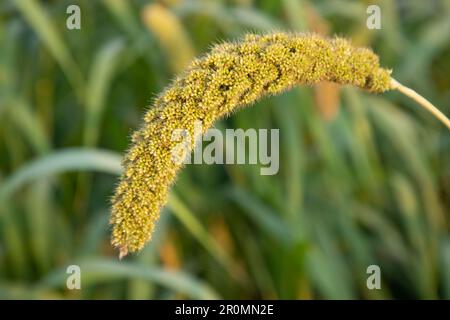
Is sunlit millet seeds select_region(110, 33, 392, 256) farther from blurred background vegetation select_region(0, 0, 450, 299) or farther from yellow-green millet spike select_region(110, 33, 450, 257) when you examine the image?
blurred background vegetation select_region(0, 0, 450, 299)

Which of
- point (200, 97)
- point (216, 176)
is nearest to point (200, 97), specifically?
point (200, 97)

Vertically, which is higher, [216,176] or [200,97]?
[216,176]

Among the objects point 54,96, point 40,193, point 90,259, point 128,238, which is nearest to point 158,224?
point 90,259

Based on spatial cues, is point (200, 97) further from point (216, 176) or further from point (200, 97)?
point (216, 176)

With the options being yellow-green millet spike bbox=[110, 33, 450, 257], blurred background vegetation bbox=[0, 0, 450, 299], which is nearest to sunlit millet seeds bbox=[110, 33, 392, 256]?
yellow-green millet spike bbox=[110, 33, 450, 257]

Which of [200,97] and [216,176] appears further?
[216,176]

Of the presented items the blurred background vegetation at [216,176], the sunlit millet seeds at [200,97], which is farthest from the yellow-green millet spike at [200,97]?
the blurred background vegetation at [216,176]
